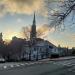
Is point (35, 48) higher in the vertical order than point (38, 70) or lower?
higher

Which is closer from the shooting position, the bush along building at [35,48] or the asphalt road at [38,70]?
the asphalt road at [38,70]

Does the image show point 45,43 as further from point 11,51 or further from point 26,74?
point 26,74

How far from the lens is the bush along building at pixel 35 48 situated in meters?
105

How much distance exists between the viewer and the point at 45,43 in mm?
136875

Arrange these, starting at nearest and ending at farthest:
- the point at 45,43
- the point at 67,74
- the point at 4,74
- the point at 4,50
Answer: the point at 4,74, the point at 67,74, the point at 4,50, the point at 45,43

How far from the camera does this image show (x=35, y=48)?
126 metres

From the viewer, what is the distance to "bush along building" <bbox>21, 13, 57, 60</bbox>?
105m

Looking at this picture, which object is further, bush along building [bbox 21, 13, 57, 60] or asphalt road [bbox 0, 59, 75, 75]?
bush along building [bbox 21, 13, 57, 60]

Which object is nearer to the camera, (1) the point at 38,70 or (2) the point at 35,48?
(1) the point at 38,70

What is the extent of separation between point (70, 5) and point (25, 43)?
9509 cm

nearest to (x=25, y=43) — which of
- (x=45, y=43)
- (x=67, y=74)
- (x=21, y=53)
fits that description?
(x=21, y=53)

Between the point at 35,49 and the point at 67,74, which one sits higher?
the point at 35,49

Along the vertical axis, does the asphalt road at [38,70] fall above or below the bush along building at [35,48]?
below

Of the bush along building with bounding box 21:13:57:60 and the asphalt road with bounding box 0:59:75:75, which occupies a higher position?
the bush along building with bounding box 21:13:57:60
